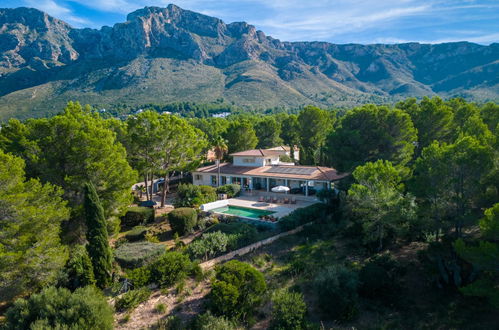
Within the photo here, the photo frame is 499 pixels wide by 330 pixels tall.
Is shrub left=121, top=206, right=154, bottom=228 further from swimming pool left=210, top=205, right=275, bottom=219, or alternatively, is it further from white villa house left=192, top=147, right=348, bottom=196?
white villa house left=192, top=147, right=348, bottom=196

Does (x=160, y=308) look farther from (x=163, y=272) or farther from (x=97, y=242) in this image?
(x=97, y=242)

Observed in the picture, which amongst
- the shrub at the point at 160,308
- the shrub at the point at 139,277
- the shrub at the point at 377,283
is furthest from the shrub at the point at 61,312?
the shrub at the point at 377,283

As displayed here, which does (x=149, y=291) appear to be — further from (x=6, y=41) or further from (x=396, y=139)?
(x=6, y=41)

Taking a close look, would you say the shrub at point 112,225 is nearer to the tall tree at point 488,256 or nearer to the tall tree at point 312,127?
the tall tree at point 488,256

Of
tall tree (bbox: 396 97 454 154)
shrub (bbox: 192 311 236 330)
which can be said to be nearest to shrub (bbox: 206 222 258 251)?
shrub (bbox: 192 311 236 330)

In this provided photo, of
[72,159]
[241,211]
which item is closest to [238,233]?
[241,211]
